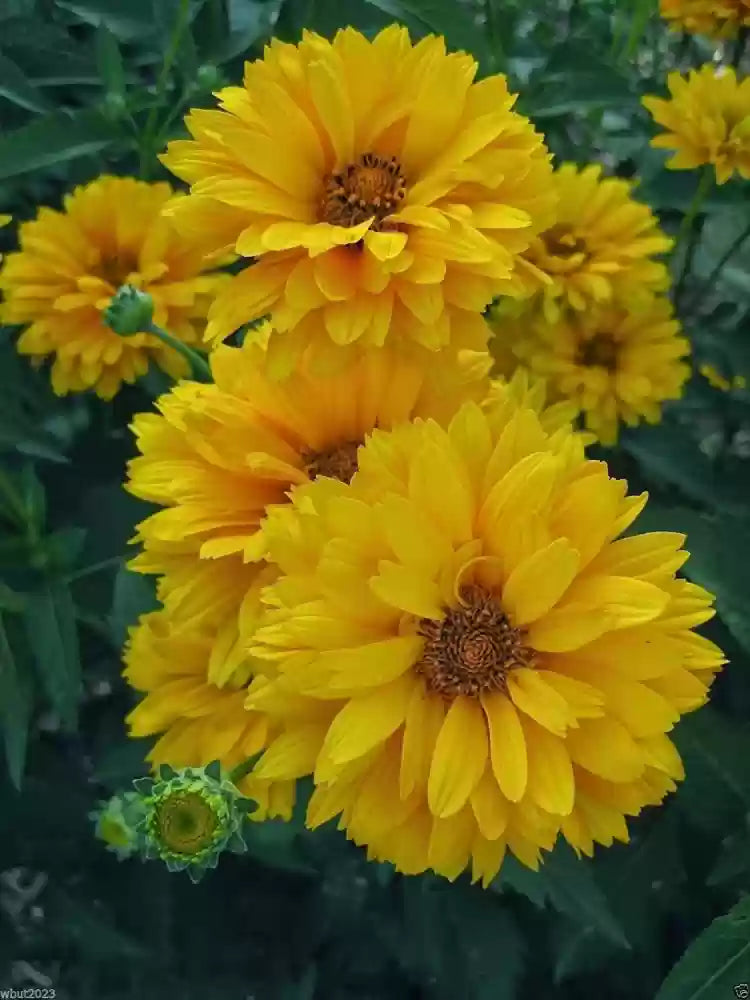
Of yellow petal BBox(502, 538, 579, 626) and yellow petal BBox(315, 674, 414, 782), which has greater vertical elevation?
yellow petal BBox(502, 538, 579, 626)

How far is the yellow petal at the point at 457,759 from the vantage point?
1.75 feet

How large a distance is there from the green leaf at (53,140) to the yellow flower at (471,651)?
49 centimetres

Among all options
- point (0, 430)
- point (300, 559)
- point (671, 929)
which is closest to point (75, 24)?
point (0, 430)

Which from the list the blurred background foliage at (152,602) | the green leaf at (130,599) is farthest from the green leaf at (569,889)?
the green leaf at (130,599)

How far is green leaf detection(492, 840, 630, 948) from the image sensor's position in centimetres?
76

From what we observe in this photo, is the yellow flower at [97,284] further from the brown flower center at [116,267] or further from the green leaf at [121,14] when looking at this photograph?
the green leaf at [121,14]

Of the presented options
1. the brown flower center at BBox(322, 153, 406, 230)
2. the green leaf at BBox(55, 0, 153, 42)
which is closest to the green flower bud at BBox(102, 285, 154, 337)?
the brown flower center at BBox(322, 153, 406, 230)

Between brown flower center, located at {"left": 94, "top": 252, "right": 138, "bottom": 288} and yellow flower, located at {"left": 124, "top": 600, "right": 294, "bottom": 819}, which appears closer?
yellow flower, located at {"left": 124, "top": 600, "right": 294, "bottom": 819}

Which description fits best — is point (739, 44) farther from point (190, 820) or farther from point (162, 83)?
point (190, 820)

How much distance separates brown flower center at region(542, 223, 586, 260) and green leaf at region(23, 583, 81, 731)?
1.66ft

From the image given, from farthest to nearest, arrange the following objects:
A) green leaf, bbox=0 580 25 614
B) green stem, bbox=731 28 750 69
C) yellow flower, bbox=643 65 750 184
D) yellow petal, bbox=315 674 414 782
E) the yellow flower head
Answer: green stem, bbox=731 28 750 69, yellow flower, bbox=643 65 750 184, green leaf, bbox=0 580 25 614, the yellow flower head, yellow petal, bbox=315 674 414 782

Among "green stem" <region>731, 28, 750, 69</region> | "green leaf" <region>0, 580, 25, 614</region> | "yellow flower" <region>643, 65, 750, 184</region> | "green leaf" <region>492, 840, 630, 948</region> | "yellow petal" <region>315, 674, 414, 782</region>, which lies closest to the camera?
"yellow petal" <region>315, 674, 414, 782</region>

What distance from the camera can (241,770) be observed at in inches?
25.9

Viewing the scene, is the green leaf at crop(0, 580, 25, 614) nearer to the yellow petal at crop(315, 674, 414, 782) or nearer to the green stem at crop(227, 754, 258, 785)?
the green stem at crop(227, 754, 258, 785)
